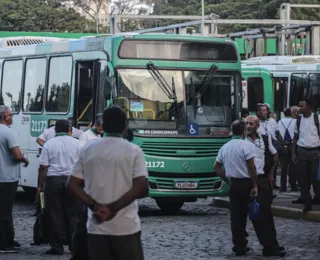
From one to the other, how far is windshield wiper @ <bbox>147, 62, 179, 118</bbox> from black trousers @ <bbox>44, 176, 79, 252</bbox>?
15.3 ft

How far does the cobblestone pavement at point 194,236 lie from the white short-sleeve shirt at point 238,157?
103 cm

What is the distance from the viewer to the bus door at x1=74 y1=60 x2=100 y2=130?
17156mm

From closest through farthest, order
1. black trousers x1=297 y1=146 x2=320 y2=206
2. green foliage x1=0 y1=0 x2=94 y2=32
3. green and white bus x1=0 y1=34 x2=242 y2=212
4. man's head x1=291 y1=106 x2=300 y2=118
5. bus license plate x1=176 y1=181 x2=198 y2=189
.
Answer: black trousers x1=297 y1=146 x2=320 y2=206 < green and white bus x1=0 y1=34 x2=242 y2=212 < bus license plate x1=176 y1=181 x2=198 y2=189 < man's head x1=291 y1=106 x2=300 y2=118 < green foliage x1=0 y1=0 x2=94 y2=32

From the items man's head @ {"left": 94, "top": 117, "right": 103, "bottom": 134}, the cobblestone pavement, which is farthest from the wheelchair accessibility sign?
man's head @ {"left": 94, "top": 117, "right": 103, "bottom": 134}

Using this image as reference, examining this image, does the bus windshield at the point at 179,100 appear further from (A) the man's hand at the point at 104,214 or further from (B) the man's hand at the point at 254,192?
(A) the man's hand at the point at 104,214

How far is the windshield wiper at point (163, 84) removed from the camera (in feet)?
55.6

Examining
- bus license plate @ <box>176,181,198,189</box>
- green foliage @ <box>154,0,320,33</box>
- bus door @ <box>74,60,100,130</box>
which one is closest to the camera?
bus license plate @ <box>176,181,198,189</box>

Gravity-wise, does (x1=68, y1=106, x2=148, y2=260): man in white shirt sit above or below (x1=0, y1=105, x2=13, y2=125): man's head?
below

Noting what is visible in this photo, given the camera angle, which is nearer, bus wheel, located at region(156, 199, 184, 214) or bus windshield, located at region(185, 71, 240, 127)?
bus windshield, located at region(185, 71, 240, 127)

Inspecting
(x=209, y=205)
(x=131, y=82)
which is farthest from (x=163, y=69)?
(x=209, y=205)

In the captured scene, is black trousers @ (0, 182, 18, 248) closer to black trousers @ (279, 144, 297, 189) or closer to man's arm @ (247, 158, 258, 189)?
man's arm @ (247, 158, 258, 189)

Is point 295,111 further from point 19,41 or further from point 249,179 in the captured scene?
point 249,179

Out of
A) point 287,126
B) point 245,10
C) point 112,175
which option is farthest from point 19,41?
point 245,10

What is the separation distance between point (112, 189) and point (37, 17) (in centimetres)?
7011
